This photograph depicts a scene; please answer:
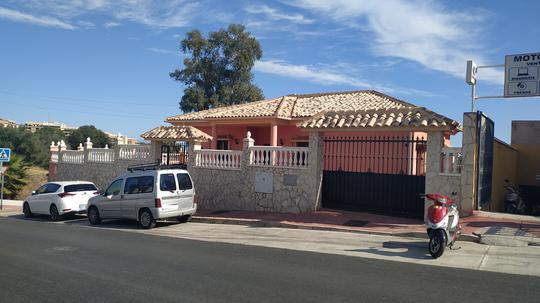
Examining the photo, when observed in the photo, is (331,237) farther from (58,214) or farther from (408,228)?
(58,214)

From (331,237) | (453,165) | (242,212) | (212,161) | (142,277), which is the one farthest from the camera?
→ (212,161)

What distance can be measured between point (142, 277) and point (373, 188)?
9257 millimetres

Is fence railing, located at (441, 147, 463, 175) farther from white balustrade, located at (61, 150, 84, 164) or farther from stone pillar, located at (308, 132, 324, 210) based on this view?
white balustrade, located at (61, 150, 84, 164)

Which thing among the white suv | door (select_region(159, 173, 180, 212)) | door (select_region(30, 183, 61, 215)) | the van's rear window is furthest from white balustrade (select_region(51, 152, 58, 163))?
door (select_region(159, 173, 180, 212))

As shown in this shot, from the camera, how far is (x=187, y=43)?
38.5 m

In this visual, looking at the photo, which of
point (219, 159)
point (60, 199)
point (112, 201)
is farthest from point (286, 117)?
point (60, 199)

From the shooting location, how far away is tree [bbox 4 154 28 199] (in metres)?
29.5

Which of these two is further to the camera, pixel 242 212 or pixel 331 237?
pixel 242 212

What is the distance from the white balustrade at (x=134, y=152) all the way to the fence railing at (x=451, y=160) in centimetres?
1264

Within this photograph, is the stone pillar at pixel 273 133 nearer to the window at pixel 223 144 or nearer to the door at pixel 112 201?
the window at pixel 223 144

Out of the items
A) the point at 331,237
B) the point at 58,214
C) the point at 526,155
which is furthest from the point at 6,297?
the point at 526,155

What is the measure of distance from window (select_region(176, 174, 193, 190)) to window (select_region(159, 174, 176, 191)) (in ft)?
0.72

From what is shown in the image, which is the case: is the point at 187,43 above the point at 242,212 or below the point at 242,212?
above

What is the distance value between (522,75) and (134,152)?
15961mm
